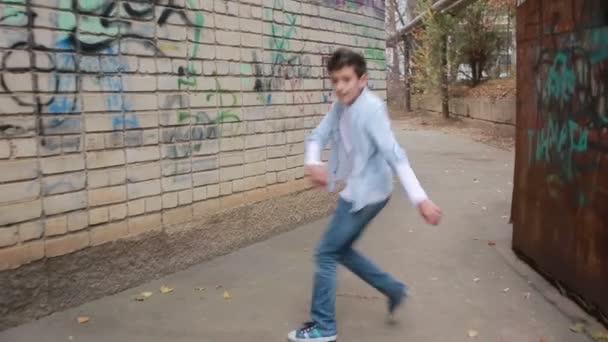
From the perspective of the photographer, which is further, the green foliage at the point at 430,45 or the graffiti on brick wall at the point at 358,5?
the green foliage at the point at 430,45

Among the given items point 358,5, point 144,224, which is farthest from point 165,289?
point 358,5

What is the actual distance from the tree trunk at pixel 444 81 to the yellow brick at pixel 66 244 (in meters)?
16.4

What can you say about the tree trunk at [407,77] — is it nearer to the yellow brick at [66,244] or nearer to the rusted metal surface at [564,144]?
the rusted metal surface at [564,144]

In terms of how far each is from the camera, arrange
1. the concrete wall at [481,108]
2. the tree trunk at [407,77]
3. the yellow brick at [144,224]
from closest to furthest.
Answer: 1. the yellow brick at [144,224]
2. the concrete wall at [481,108]
3. the tree trunk at [407,77]

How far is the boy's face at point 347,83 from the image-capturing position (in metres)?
3.28

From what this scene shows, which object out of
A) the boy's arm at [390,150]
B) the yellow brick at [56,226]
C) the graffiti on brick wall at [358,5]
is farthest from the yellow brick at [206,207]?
the graffiti on brick wall at [358,5]

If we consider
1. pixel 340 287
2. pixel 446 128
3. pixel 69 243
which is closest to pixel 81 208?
pixel 69 243

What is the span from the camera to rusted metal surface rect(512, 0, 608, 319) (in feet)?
11.6

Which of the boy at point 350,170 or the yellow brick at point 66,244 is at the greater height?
the boy at point 350,170

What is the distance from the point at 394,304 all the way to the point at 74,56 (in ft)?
7.69

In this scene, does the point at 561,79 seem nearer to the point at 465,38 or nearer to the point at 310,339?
the point at 310,339

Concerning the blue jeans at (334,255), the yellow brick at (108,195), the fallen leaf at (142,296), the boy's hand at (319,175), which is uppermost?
the boy's hand at (319,175)

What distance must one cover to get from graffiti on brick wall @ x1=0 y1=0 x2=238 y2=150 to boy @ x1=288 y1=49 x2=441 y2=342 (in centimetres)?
140

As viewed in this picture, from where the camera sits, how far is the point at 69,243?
3.78 metres
